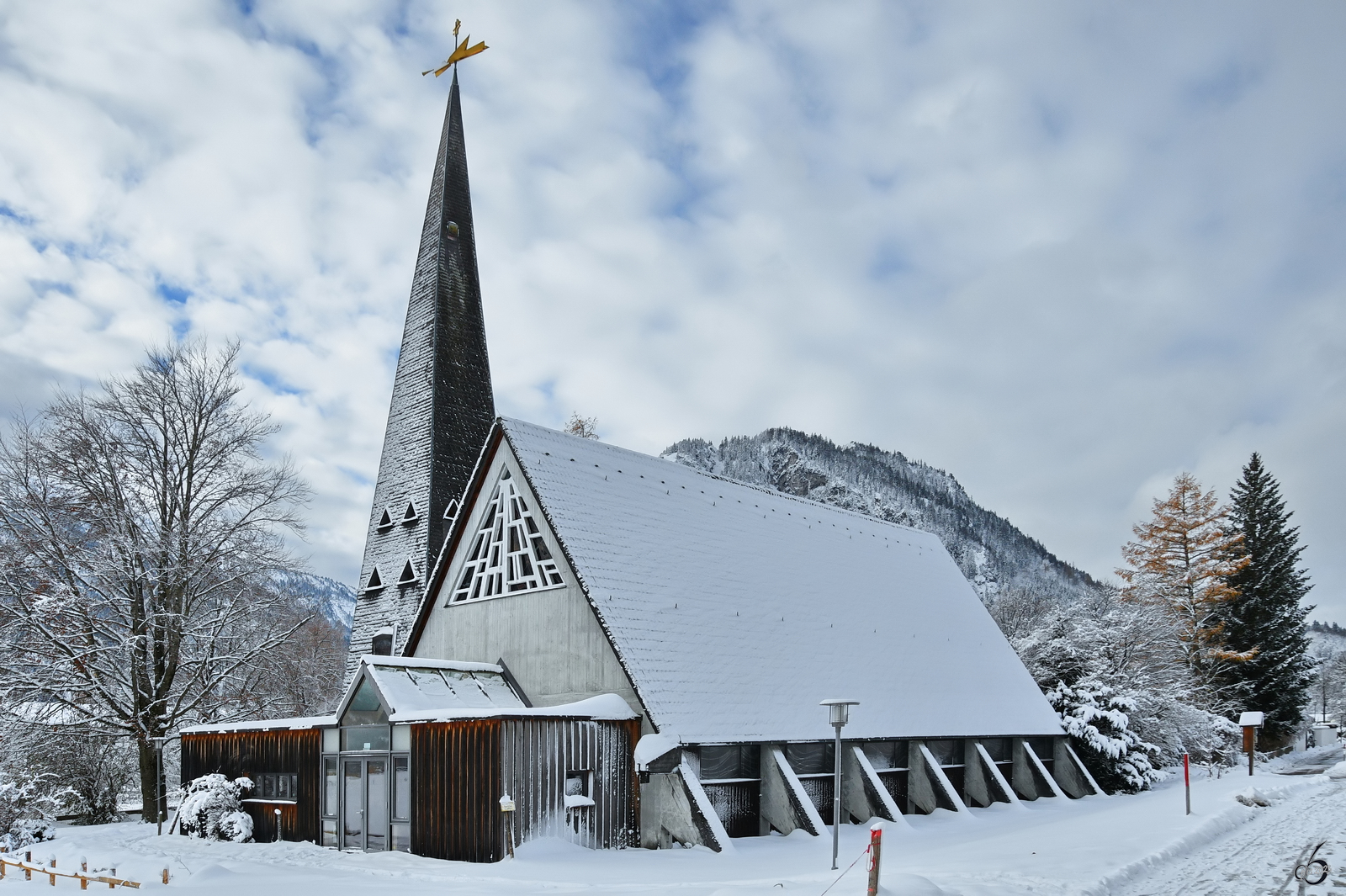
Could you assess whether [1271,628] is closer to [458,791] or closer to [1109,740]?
[1109,740]

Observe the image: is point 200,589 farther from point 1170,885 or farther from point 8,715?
point 1170,885

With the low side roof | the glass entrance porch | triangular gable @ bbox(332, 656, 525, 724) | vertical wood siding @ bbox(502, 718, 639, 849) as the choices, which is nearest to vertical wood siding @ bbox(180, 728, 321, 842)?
the glass entrance porch

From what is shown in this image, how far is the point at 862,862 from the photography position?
13.6 meters

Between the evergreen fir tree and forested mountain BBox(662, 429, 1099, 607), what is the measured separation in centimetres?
6927

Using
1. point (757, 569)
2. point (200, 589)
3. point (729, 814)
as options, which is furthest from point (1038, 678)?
point (200, 589)

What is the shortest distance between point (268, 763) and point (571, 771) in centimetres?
711

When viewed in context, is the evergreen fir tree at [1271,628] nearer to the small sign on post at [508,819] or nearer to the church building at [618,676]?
the church building at [618,676]

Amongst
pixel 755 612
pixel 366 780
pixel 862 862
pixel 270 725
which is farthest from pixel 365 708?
pixel 862 862

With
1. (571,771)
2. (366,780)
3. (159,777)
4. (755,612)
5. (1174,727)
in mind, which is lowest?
(1174,727)

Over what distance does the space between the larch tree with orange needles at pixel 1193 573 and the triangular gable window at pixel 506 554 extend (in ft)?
107

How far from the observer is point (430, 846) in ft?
50.1

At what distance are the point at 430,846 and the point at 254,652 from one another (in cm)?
1232

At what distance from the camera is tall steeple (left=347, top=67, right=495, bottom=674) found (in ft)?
87.8

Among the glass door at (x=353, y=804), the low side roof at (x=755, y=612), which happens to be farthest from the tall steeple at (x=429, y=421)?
the glass door at (x=353, y=804)
